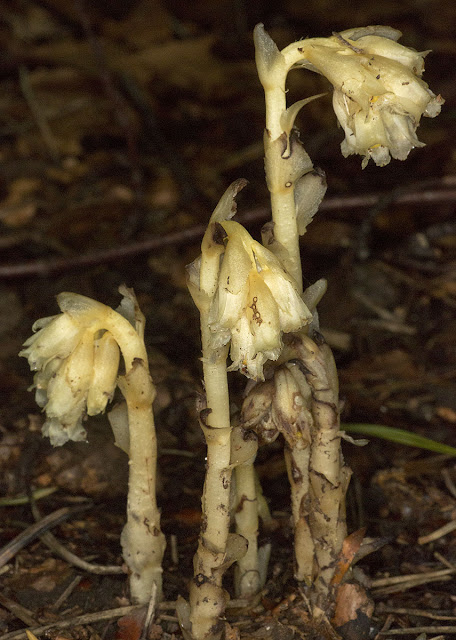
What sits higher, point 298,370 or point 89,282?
point 298,370

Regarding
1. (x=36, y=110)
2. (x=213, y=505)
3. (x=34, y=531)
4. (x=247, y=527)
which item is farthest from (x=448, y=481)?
(x=36, y=110)

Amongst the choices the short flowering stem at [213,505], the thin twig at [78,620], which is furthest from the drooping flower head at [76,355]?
the thin twig at [78,620]

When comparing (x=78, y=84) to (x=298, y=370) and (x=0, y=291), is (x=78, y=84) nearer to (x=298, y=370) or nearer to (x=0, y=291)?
(x=0, y=291)

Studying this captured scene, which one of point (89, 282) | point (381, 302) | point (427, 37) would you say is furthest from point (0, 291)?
point (427, 37)

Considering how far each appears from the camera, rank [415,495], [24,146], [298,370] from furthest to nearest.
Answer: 1. [24,146]
2. [415,495]
3. [298,370]

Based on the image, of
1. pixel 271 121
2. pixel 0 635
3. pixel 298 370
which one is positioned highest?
Answer: pixel 271 121

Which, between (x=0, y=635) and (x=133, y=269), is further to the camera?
(x=133, y=269)

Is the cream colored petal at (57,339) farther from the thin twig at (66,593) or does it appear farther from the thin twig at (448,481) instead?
the thin twig at (448,481)
